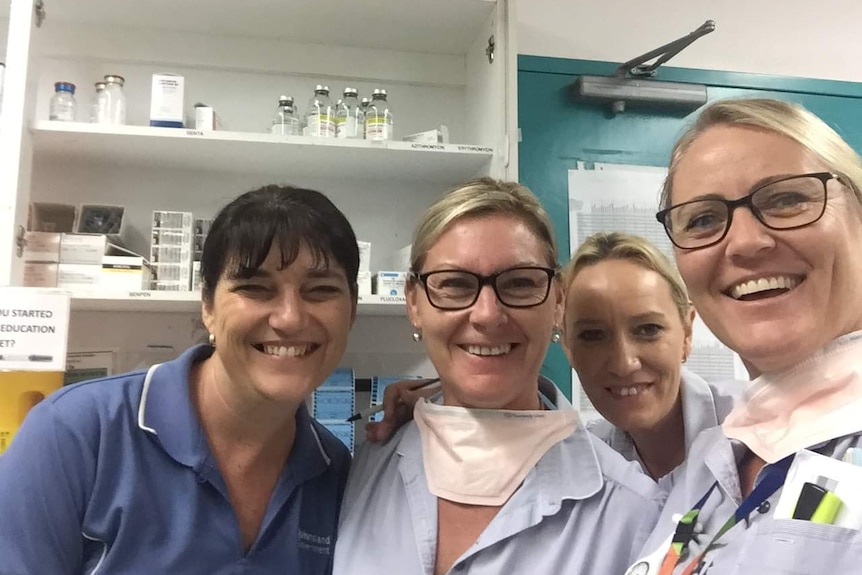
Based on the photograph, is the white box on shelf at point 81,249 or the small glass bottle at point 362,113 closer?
the white box on shelf at point 81,249

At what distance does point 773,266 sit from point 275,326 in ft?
2.46

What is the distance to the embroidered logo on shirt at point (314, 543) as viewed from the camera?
1138mm

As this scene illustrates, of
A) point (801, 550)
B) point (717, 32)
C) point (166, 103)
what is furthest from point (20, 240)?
point (717, 32)

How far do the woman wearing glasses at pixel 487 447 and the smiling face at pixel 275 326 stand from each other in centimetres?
18

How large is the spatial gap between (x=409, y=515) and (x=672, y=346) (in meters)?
0.67

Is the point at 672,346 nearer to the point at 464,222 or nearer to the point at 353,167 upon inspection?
the point at 464,222

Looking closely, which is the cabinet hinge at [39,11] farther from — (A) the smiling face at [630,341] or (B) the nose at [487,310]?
(A) the smiling face at [630,341]

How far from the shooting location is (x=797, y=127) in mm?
857

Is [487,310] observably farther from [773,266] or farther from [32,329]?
[32,329]

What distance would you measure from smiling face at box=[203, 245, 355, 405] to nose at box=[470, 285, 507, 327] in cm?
25

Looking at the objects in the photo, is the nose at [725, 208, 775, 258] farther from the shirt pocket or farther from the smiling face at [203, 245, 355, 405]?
the smiling face at [203, 245, 355, 405]

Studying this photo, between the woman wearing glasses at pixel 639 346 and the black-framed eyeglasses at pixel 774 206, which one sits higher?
the black-framed eyeglasses at pixel 774 206

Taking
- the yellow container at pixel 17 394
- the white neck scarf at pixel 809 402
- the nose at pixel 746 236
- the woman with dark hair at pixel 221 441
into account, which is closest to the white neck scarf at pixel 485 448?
the woman with dark hair at pixel 221 441

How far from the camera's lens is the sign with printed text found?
1.38 meters
